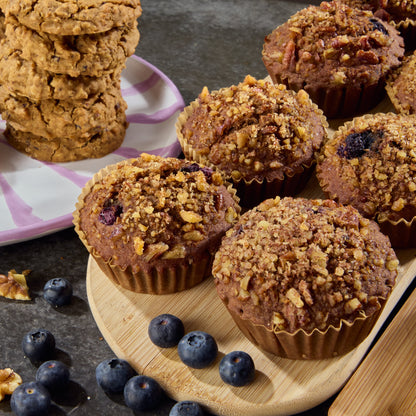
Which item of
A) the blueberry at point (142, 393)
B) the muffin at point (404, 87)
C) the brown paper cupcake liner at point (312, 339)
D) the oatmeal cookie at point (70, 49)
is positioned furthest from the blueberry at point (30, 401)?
the muffin at point (404, 87)

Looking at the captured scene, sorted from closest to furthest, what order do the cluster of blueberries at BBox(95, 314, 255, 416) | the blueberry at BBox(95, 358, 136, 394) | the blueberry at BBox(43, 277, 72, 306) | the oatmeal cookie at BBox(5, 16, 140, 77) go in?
the cluster of blueberries at BBox(95, 314, 255, 416) < the blueberry at BBox(95, 358, 136, 394) < the blueberry at BBox(43, 277, 72, 306) < the oatmeal cookie at BBox(5, 16, 140, 77)

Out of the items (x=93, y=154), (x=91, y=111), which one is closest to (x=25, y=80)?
(x=91, y=111)

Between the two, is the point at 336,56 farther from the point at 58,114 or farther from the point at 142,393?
the point at 142,393

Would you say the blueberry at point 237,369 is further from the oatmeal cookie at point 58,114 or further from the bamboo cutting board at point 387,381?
the oatmeal cookie at point 58,114

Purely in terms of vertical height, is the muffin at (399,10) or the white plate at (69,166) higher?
the muffin at (399,10)

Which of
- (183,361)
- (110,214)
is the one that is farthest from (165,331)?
(110,214)

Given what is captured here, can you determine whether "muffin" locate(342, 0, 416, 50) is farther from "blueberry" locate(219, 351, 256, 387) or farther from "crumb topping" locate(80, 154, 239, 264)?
"blueberry" locate(219, 351, 256, 387)

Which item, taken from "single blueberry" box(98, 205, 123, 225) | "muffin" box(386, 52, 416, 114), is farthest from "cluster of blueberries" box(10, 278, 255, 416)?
"muffin" box(386, 52, 416, 114)
